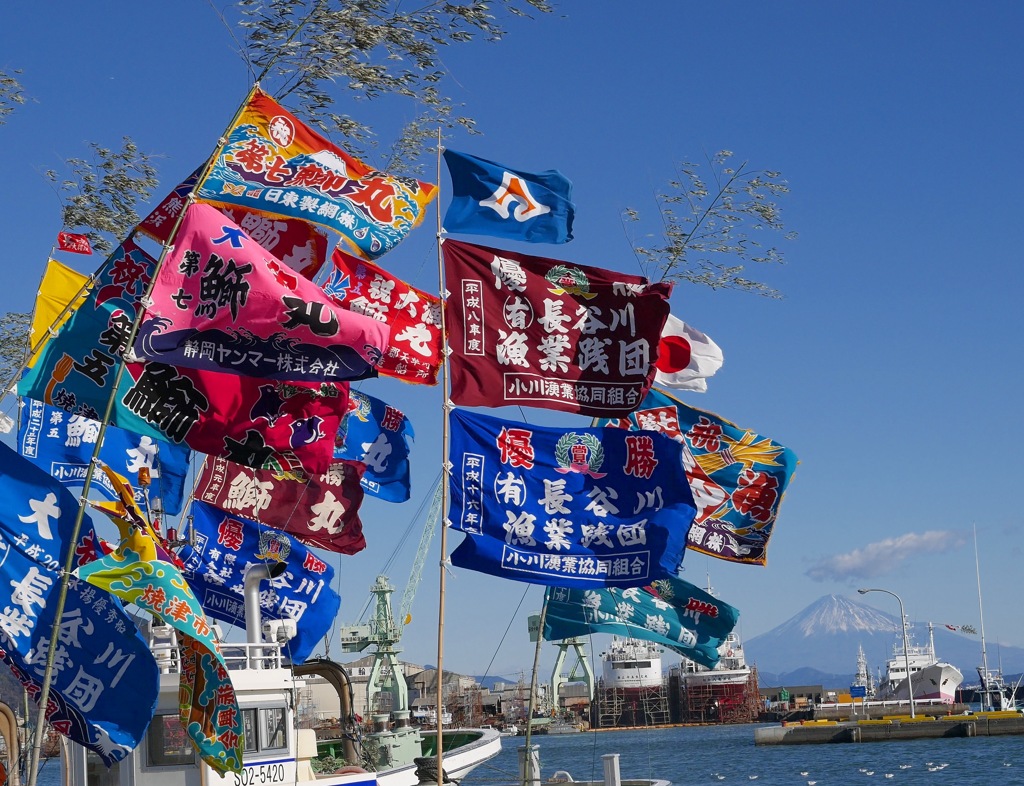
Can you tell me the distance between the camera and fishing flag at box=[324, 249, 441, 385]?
17641mm

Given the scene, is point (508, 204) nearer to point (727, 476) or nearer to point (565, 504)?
point (565, 504)

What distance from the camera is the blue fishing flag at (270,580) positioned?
2158 cm

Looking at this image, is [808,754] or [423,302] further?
[808,754]

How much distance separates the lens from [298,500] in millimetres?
20984

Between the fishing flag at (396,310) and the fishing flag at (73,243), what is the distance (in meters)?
3.12

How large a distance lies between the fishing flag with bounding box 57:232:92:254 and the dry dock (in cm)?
8305

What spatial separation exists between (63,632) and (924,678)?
444ft

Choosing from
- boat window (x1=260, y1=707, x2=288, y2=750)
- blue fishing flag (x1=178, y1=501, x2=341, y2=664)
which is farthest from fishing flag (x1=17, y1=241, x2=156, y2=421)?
boat window (x1=260, y1=707, x2=288, y2=750)

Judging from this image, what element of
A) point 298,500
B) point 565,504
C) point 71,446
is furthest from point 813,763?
point 565,504

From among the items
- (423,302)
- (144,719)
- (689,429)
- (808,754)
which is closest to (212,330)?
(144,719)

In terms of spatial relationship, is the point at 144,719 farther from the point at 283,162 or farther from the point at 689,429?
the point at 689,429

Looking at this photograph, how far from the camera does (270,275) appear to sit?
1359 cm

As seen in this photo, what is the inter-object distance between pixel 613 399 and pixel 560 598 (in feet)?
17.6

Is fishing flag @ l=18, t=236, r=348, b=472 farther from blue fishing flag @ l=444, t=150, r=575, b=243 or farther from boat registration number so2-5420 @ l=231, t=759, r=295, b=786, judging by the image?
boat registration number so2-5420 @ l=231, t=759, r=295, b=786
